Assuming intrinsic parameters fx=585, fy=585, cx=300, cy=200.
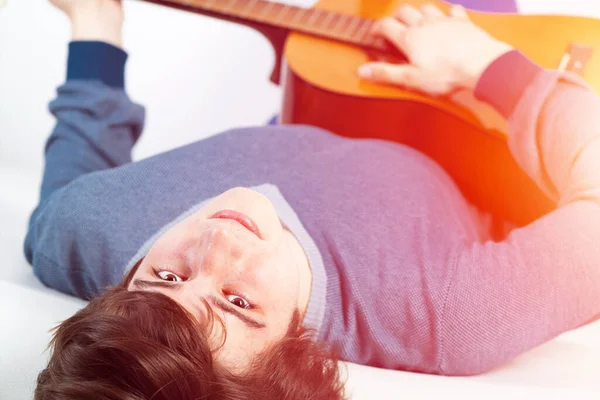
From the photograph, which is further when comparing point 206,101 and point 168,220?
point 206,101

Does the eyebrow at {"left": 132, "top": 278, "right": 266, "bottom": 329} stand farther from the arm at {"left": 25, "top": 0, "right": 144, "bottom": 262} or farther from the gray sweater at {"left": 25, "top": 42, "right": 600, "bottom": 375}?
the arm at {"left": 25, "top": 0, "right": 144, "bottom": 262}

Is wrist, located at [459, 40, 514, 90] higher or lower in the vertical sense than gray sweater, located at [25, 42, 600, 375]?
higher

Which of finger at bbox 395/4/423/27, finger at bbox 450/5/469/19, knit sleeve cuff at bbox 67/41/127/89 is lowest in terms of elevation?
knit sleeve cuff at bbox 67/41/127/89

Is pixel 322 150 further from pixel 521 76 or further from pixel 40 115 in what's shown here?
pixel 40 115

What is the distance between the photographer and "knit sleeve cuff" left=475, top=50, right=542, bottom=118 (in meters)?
0.41

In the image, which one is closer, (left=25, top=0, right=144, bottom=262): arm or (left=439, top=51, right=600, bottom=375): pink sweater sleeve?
(left=439, top=51, right=600, bottom=375): pink sweater sleeve

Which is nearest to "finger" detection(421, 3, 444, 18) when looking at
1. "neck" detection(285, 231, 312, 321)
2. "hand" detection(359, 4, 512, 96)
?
"hand" detection(359, 4, 512, 96)

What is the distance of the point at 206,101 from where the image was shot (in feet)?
2.12

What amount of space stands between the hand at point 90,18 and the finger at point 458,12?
0.29 metres

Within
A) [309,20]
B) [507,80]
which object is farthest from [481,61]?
[309,20]

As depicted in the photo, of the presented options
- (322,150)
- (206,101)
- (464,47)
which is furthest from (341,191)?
(206,101)

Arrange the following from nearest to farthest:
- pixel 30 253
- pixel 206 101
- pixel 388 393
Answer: pixel 388 393
pixel 30 253
pixel 206 101

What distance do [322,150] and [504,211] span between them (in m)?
0.16

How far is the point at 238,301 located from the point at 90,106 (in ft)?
0.84
